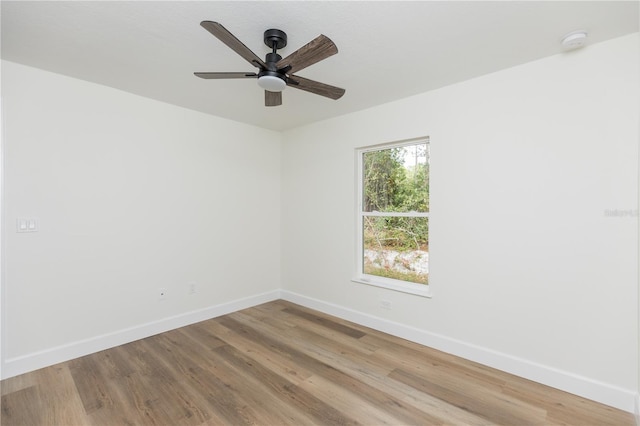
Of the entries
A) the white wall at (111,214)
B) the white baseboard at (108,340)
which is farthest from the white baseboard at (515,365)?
the white wall at (111,214)

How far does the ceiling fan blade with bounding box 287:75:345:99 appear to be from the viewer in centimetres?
210

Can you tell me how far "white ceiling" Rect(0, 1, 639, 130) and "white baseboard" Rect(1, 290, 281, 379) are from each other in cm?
242

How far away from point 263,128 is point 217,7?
2556 mm

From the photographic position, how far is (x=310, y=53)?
179 cm

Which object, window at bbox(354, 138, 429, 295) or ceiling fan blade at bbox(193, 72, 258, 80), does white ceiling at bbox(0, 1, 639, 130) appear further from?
window at bbox(354, 138, 429, 295)

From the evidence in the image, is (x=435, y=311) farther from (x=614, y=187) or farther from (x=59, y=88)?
(x=59, y=88)

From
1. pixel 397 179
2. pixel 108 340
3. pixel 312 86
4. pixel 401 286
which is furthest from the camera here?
pixel 397 179

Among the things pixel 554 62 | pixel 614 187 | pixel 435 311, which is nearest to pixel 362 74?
pixel 554 62

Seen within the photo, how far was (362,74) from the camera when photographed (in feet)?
8.69

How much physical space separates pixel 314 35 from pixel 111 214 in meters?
2.55

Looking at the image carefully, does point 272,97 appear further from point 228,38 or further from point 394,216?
point 394,216

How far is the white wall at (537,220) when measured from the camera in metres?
2.10

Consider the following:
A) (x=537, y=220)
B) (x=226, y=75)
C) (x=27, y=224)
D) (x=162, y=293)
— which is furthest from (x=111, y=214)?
(x=537, y=220)

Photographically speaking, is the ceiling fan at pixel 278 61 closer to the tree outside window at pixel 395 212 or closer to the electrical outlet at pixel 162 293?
the tree outside window at pixel 395 212
